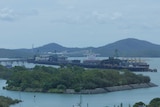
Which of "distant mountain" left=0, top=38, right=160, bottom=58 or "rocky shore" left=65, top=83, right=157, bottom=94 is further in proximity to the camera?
"distant mountain" left=0, top=38, right=160, bottom=58

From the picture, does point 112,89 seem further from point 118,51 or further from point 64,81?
point 118,51

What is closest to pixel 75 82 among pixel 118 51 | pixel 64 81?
pixel 64 81

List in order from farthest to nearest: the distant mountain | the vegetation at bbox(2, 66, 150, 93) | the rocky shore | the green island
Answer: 1. the distant mountain
2. the vegetation at bbox(2, 66, 150, 93)
3. the green island
4. the rocky shore

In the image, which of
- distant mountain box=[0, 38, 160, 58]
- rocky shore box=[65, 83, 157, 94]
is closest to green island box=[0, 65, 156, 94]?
rocky shore box=[65, 83, 157, 94]

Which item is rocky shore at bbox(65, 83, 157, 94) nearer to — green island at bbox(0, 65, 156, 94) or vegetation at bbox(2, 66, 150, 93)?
green island at bbox(0, 65, 156, 94)

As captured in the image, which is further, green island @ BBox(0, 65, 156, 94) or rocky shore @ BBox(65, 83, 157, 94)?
green island @ BBox(0, 65, 156, 94)

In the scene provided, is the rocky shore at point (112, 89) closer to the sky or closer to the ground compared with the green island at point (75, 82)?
closer to the ground

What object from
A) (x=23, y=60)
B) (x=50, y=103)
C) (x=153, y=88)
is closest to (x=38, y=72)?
(x=153, y=88)

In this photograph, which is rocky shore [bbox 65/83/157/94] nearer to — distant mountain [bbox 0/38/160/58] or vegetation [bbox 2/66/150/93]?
vegetation [bbox 2/66/150/93]

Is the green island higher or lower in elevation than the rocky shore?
higher

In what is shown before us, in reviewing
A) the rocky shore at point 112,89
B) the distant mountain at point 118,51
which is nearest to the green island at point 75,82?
the rocky shore at point 112,89

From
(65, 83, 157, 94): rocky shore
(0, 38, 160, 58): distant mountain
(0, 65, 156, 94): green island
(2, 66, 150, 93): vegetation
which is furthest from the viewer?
(0, 38, 160, 58): distant mountain

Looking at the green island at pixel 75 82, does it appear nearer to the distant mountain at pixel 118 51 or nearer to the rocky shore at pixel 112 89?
the rocky shore at pixel 112 89
